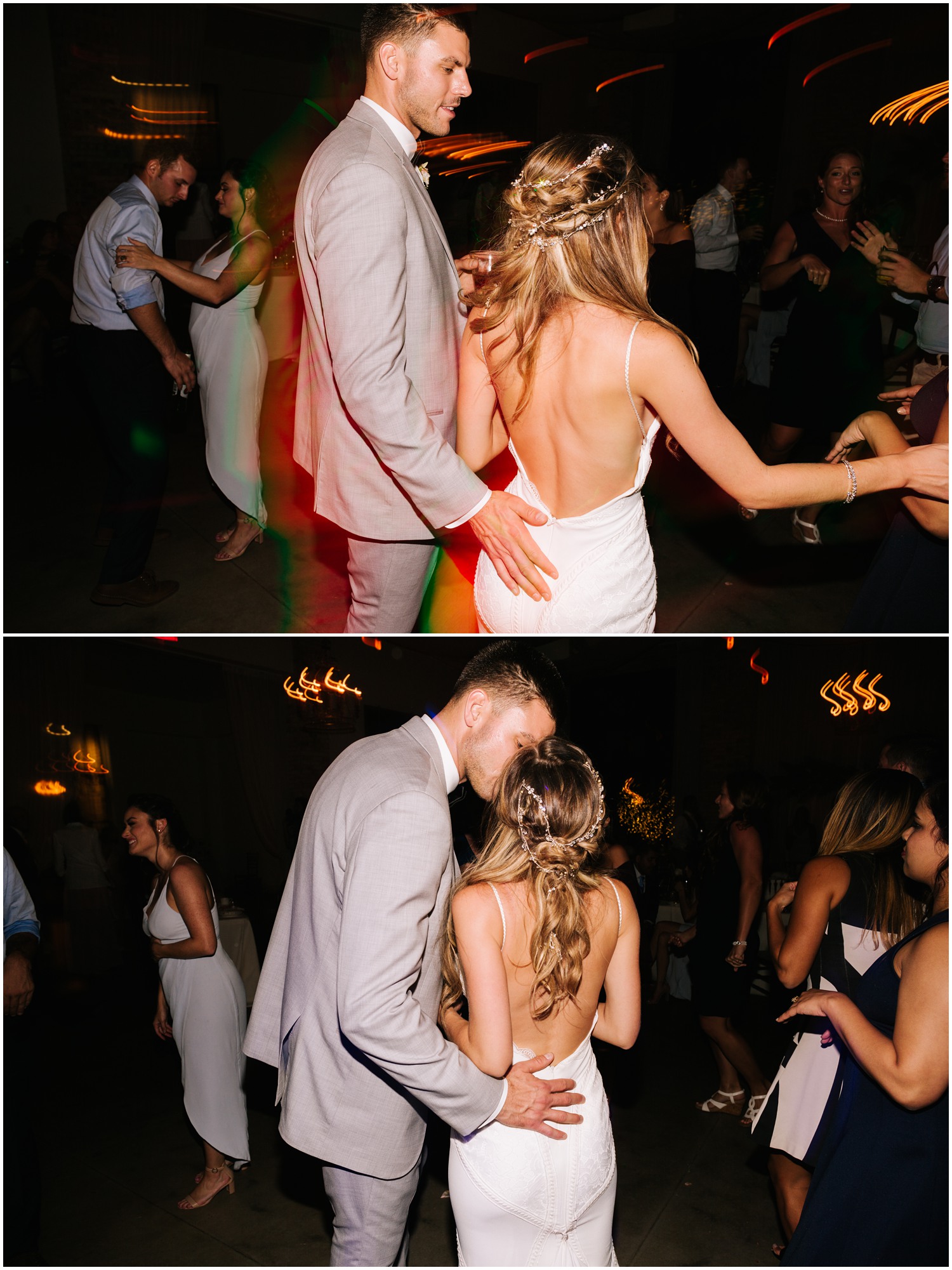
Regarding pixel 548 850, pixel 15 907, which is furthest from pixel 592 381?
pixel 15 907

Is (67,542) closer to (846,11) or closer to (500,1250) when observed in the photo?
(500,1250)

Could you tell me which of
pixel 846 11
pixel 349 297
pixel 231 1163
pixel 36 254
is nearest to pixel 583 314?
pixel 349 297

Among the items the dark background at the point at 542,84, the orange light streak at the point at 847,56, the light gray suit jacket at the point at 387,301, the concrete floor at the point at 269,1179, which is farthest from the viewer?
the orange light streak at the point at 847,56

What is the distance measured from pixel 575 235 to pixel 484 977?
1374 millimetres

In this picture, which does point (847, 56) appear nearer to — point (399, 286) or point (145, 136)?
point (145, 136)

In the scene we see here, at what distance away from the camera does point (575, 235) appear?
4.79ft

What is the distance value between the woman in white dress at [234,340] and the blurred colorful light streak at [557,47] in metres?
6.28

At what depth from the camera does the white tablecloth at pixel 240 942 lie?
15.6 feet

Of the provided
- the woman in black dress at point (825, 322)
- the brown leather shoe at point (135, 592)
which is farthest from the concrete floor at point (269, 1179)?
the woman in black dress at point (825, 322)

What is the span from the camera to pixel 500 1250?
1.72m

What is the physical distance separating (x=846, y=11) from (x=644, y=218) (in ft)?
32.4

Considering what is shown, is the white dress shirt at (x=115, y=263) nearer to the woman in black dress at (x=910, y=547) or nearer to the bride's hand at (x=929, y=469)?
the woman in black dress at (x=910, y=547)

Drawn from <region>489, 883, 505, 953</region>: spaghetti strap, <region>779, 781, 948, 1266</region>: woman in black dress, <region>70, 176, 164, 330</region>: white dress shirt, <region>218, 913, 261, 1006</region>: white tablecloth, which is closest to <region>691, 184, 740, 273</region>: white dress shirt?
<region>70, 176, 164, 330</region>: white dress shirt

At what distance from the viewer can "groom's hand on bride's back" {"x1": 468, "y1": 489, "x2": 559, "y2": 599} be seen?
1633 mm
